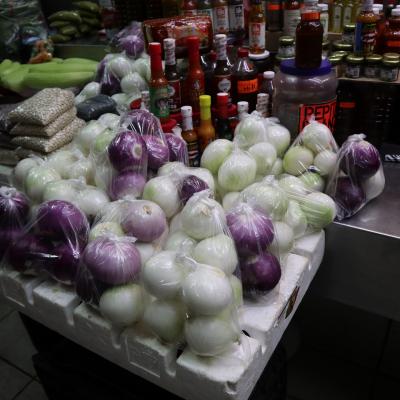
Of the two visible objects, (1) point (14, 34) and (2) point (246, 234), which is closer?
(2) point (246, 234)

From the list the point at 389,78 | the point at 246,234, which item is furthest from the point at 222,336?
the point at 389,78

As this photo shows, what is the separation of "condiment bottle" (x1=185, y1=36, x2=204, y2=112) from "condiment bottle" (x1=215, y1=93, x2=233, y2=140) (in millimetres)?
139

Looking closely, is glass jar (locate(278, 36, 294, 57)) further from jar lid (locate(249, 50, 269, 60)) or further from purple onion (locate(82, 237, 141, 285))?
purple onion (locate(82, 237, 141, 285))

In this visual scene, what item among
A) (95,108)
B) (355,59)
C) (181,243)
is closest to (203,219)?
(181,243)

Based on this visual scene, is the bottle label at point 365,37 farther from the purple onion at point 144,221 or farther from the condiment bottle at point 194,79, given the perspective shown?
the purple onion at point 144,221

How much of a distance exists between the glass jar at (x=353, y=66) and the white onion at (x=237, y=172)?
22.7 inches

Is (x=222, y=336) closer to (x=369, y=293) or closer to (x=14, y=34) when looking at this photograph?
(x=369, y=293)

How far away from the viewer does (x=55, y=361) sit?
1039 millimetres

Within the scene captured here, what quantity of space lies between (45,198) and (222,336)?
A: 52 centimetres

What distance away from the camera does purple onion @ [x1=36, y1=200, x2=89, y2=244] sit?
0.83m

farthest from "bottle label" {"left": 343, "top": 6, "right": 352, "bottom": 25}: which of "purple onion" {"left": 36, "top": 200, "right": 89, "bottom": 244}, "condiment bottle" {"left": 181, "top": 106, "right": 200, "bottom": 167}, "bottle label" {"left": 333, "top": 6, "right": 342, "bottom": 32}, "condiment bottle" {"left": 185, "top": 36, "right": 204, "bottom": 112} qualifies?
"purple onion" {"left": 36, "top": 200, "right": 89, "bottom": 244}

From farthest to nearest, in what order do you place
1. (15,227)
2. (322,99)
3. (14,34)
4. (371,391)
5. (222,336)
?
(14,34) → (371,391) → (322,99) → (15,227) → (222,336)

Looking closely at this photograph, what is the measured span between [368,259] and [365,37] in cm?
72

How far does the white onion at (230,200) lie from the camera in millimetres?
921
